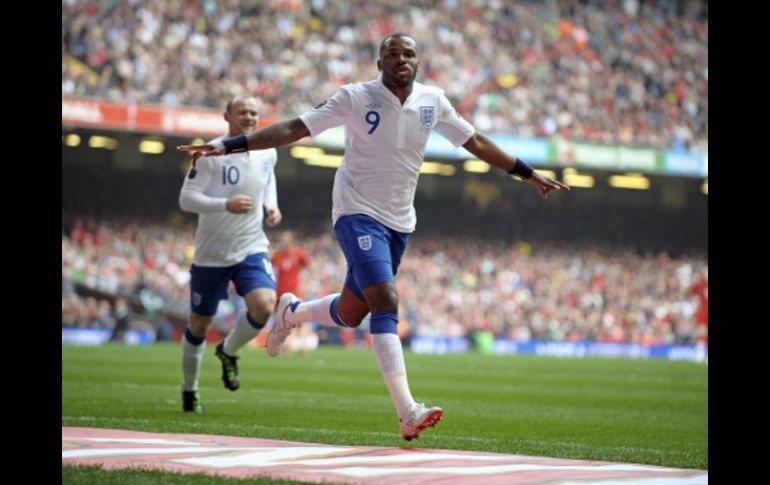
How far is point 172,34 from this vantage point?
127ft

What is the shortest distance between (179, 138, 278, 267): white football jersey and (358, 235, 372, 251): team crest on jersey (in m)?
3.29

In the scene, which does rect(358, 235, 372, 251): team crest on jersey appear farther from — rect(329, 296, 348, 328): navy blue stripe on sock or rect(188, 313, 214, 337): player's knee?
rect(188, 313, 214, 337): player's knee

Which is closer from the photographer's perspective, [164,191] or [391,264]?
[391,264]

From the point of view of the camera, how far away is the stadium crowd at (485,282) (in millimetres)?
36406

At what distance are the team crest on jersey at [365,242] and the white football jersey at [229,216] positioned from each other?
329cm

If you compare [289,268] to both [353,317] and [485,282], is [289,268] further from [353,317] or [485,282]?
[485,282]

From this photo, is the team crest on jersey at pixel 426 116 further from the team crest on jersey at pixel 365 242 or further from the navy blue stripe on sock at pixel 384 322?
the navy blue stripe on sock at pixel 384 322

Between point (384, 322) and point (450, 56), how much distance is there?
121 ft

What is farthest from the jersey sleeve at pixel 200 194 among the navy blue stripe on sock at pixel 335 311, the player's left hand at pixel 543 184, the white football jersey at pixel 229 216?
the player's left hand at pixel 543 184

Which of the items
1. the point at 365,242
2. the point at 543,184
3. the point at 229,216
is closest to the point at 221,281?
the point at 229,216

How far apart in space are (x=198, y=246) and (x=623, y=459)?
491 cm

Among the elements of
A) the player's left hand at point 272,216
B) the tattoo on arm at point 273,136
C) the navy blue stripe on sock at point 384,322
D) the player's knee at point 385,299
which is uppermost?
the tattoo on arm at point 273,136
